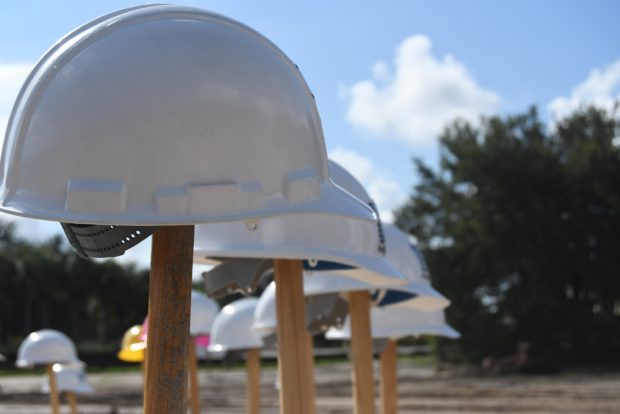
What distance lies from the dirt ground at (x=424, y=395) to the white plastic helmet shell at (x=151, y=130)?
1716 centimetres

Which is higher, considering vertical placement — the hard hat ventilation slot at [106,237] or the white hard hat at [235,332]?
the white hard hat at [235,332]

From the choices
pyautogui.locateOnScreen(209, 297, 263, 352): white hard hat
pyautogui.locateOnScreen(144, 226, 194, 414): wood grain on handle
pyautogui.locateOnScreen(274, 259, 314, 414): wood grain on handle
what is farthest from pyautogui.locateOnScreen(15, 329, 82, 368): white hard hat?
pyautogui.locateOnScreen(144, 226, 194, 414): wood grain on handle

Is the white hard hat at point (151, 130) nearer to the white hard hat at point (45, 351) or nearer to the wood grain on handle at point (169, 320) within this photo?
the wood grain on handle at point (169, 320)

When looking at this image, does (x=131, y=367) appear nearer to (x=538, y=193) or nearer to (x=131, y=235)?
(x=538, y=193)

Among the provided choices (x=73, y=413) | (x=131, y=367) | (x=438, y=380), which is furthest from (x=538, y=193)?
(x=73, y=413)

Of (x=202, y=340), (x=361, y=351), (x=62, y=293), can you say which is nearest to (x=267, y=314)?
(x=361, y=351)

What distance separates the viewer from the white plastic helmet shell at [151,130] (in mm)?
2545

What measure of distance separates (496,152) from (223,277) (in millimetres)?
35055

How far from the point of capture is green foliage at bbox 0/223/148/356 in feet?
189

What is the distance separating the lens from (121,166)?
2545mm

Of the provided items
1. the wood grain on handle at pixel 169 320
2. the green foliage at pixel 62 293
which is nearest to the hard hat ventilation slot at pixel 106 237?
the wood grain on handle at pixel 169 320

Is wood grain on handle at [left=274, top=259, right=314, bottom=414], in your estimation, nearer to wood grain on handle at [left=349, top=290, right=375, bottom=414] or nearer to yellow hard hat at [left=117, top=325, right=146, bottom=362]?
wood grain on handle at [left=349, top=290, right=375, bottom=414]

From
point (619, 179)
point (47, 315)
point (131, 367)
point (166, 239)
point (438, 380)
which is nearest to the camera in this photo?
point (166, 239)

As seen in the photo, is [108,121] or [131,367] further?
[131,367]
